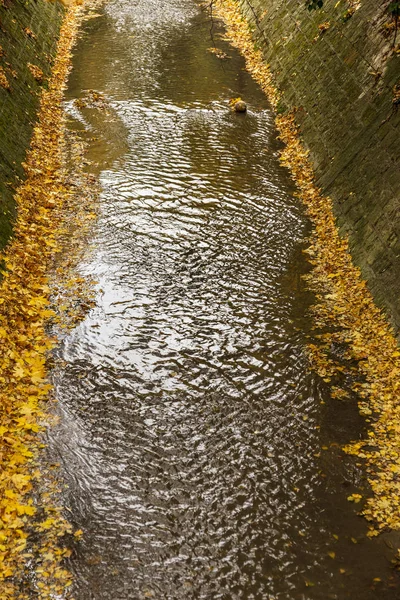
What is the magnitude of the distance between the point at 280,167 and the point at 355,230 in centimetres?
419

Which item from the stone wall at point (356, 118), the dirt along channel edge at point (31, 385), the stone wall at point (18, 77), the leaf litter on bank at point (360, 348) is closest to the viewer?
the dirt along channel edge at point (31, 385)

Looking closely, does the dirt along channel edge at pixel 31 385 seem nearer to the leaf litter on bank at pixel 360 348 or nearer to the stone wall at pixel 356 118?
the leaf litter on bank at pixel 360 348

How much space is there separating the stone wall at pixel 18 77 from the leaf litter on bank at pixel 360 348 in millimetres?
5180

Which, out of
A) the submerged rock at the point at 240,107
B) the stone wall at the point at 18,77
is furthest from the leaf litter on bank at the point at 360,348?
the stone wall at the point at 18,77

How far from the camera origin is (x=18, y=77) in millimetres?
14945

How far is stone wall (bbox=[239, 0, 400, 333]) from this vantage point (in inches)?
407

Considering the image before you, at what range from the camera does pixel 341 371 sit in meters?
8.72

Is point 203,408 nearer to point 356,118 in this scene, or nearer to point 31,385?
point 31,385

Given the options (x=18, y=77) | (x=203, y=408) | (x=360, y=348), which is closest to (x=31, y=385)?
(x=203, y=408)

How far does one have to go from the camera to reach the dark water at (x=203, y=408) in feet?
20.2

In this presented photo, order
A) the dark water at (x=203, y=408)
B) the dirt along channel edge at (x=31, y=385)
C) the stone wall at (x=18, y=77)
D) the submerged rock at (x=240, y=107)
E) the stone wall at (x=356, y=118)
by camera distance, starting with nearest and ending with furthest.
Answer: the dirt along channel edge at (x=31, y=385) < the dark water at (x=203, y=408) < the stone wall at (x=356, y=118) < the stone wall at (x=18, y=77) < the submerged rock at (x=240, y=107)

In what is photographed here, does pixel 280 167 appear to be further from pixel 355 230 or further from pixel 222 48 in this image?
pixel 222 48

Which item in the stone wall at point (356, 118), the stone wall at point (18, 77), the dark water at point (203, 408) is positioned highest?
the stone wall at point (356, 118)

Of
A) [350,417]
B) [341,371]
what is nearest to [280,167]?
[341,371]
